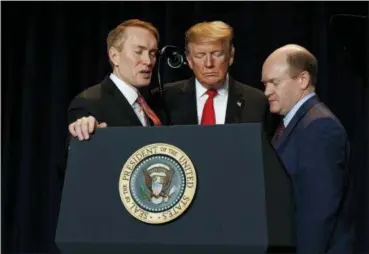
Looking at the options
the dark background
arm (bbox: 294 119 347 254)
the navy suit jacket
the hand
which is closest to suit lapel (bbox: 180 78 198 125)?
the navy suit jacket

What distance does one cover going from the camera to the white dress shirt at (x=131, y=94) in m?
2.15

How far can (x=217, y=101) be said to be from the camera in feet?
8.04

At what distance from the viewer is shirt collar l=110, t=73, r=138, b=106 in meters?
2.16

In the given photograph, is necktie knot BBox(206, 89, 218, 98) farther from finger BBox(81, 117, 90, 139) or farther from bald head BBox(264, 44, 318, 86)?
finger BBox(81, 117, 90, 139)

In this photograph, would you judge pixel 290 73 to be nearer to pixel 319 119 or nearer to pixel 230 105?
pixel 319 119

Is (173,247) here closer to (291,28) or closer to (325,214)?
(325,214)

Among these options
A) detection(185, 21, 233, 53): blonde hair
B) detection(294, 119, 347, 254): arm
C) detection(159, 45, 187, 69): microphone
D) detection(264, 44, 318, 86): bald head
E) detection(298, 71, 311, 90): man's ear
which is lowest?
detection(294, 119, 347, 254): arm

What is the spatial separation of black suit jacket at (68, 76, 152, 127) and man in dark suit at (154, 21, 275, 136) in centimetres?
25

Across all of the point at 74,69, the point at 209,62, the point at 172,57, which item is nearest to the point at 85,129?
the point at 172,57

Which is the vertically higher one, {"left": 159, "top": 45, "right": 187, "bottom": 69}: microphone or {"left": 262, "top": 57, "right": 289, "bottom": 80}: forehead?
{"left": 159, "top": 45, "right": 187, "bottom": 69}: microphone

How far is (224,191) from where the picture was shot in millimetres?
1593

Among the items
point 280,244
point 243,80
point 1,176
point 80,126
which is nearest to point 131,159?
point 80,126

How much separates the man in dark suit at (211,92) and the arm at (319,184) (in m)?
0.55

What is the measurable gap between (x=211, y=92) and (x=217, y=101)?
33mm
